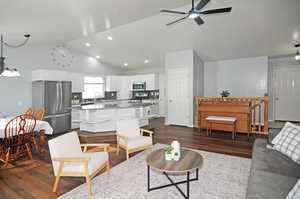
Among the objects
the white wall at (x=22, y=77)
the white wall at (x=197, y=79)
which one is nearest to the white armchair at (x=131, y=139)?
the white wall at (x=197, y=79)

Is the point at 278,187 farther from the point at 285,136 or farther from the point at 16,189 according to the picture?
the point at 16,189

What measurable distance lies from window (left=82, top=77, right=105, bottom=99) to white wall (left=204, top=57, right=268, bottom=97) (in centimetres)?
484

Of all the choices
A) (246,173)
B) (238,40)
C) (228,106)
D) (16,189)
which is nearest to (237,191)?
(246,173)

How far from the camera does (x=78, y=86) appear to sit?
258 inches

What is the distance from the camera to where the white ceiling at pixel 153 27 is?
327 centimetres

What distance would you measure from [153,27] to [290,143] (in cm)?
435

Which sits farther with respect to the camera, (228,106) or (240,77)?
(240,77)

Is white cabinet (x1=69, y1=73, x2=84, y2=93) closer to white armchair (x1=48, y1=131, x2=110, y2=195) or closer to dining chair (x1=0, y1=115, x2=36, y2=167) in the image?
dining chair (x1=0, y1=115, x2=36, y2=167)

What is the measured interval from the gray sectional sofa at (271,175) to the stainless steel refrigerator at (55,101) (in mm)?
5110

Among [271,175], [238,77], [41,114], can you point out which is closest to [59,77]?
[41,114]

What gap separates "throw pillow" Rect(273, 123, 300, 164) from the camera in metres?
2.15

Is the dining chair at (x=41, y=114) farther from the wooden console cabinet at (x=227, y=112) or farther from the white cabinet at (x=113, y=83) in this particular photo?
the wooden console cabinet at (x=227, y=112)

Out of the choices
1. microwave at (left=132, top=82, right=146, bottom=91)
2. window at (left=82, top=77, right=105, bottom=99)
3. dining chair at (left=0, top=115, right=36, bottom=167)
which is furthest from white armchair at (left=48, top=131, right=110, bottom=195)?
microwave at (left=132, top=82, right=146, bottom=91)

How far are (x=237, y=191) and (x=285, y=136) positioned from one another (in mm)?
1069
